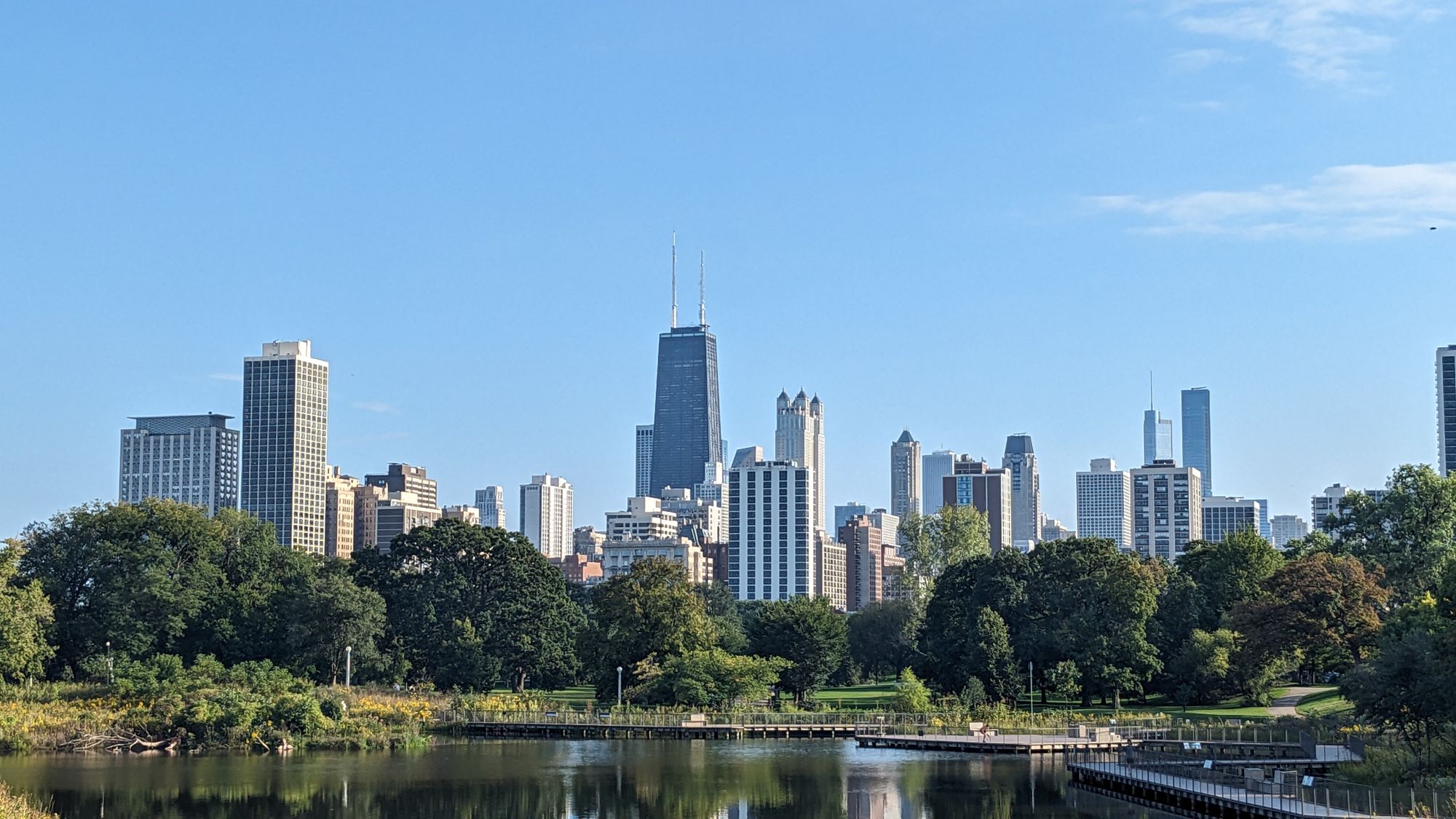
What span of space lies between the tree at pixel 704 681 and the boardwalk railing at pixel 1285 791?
25.5m

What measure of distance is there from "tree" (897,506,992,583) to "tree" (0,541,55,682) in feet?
212

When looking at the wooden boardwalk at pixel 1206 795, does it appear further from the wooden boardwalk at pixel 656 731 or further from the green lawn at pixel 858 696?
Answer: the green lawn at pixel 858 696

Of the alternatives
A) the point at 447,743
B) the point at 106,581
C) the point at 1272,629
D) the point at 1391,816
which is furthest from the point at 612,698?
the point at 1391,816

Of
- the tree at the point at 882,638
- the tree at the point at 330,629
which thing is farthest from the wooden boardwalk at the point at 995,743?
the tree at the point at 882,638

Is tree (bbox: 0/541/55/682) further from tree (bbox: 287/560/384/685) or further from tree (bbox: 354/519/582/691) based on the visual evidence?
tree (bbox: 354/519/582/691)

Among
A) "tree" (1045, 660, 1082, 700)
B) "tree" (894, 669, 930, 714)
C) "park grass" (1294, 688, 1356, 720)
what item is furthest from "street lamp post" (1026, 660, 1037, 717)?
"park grass" (1294, 688, 1356, 720)

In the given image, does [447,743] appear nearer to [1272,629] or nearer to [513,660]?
[513,660]

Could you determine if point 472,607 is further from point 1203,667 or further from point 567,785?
point 1203,667

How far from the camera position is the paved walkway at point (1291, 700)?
75000mm

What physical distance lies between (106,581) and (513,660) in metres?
20.3

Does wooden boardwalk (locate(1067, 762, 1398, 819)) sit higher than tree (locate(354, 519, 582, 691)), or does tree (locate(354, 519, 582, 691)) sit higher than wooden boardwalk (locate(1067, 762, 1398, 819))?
tree (locate(354, 519, 582, 691))

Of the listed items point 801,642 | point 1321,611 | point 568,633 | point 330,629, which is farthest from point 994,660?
point 330,629

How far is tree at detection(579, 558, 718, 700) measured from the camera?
8119 centimetres

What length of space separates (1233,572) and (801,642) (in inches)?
882
